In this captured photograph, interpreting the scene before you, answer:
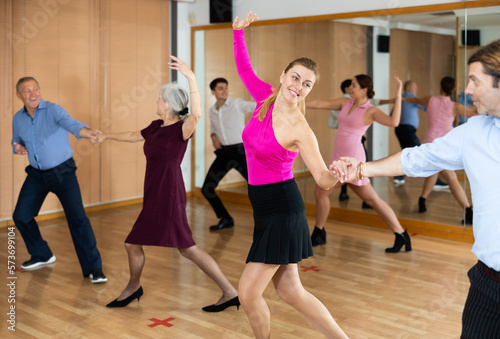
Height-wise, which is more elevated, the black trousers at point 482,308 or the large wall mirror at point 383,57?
the large wall mirror at point 383,57

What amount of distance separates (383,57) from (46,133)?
11.6 ft

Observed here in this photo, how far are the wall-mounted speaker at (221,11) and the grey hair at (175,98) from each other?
4117mm

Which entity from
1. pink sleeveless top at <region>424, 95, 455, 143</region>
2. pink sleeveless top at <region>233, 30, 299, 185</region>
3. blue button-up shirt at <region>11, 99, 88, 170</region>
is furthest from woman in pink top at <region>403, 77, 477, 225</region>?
pink sleeveless top at <region>233, 30, 299, 185</region>

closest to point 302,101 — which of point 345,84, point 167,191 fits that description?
point 167,191

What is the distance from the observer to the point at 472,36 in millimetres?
5652

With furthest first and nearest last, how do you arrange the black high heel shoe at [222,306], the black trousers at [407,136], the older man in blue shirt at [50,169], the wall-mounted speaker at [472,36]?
1. the black trousers at [407,136]
2. the wall-mounted speaker at [472,36]
3. the older man in blue shirt at [50,169]
4. the black high heel shoe at [222,306]

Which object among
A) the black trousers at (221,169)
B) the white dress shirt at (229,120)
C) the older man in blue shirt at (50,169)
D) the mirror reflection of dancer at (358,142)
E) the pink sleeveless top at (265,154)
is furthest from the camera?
the white dress shirt at (229,120)

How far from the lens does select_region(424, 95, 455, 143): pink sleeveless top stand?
5.95m

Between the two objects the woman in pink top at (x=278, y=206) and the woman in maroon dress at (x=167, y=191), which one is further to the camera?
the woman in maroon dress at (x=167, y=191)

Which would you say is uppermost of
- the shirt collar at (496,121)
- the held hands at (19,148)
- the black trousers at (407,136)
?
the shirt collar at (496,121)

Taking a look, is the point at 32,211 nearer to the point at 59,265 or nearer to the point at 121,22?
the point at 59,265

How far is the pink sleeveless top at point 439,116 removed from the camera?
595 cm

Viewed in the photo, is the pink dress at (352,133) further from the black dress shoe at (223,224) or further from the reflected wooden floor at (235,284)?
the black dress shoe at (223,224)

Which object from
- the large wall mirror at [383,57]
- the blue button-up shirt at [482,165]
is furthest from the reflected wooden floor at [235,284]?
the blue button-up shirt at [482,165]
